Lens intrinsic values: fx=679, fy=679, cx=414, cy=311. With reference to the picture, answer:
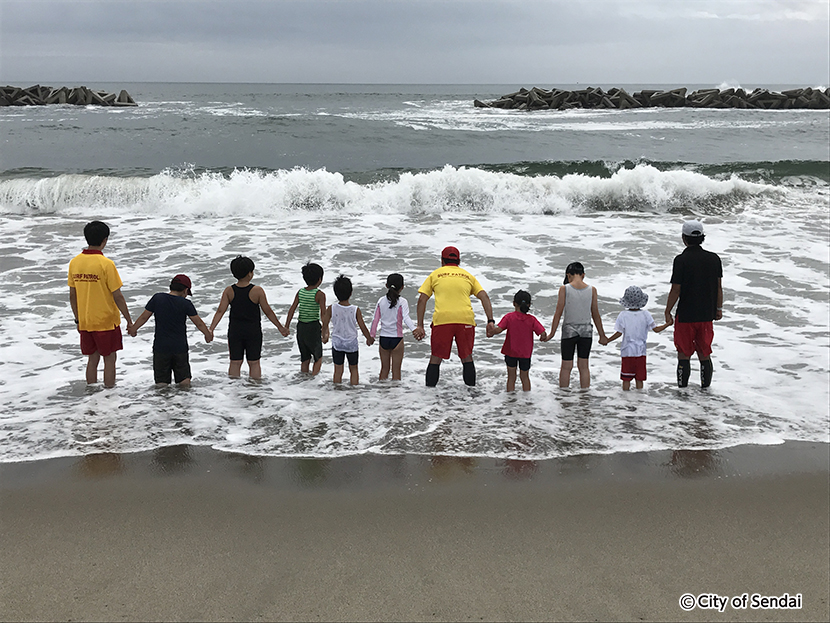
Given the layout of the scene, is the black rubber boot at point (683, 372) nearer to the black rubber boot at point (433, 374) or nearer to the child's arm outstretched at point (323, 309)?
the black rubber boot at point (433, 374)

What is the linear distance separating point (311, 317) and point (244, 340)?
648mm

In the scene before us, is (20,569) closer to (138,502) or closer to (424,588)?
(138,502)

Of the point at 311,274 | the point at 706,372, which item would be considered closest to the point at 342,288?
Result: the point at 311,274

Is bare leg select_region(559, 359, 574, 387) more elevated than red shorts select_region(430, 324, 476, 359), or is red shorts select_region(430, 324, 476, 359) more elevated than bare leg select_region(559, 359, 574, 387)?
red shorts select_region(430, 324, 476, 359)

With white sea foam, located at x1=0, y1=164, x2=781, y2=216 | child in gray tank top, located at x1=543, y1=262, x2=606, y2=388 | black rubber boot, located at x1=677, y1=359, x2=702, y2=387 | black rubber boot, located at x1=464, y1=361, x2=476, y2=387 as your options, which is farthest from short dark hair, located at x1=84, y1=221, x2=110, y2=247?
white sea foam, located at x1=0, y1=164, x2=781, y2=216

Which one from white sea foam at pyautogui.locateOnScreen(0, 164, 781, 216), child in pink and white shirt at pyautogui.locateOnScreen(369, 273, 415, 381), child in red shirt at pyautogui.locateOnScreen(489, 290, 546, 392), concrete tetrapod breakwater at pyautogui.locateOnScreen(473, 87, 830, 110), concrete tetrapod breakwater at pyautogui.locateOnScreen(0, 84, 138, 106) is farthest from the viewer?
concrete tetrapod breakwater at pyautogui.locateOnScreen(473, 87, 830, 110)

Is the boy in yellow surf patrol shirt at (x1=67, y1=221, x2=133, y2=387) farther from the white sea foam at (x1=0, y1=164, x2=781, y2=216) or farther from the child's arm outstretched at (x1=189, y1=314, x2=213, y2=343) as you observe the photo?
the white sea foam at (x1=0, y1=164, x2=781, y2=216)

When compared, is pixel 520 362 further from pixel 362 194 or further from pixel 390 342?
pixel 362 194

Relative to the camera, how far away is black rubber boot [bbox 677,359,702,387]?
6320 mm

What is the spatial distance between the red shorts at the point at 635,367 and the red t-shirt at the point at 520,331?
868mm

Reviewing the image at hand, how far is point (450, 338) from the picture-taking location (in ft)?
20.3

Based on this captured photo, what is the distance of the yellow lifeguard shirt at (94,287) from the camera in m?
5.72

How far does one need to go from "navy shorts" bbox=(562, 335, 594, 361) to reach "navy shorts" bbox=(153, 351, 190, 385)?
343 cm

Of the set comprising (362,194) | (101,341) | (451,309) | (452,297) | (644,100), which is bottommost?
(101,341)
